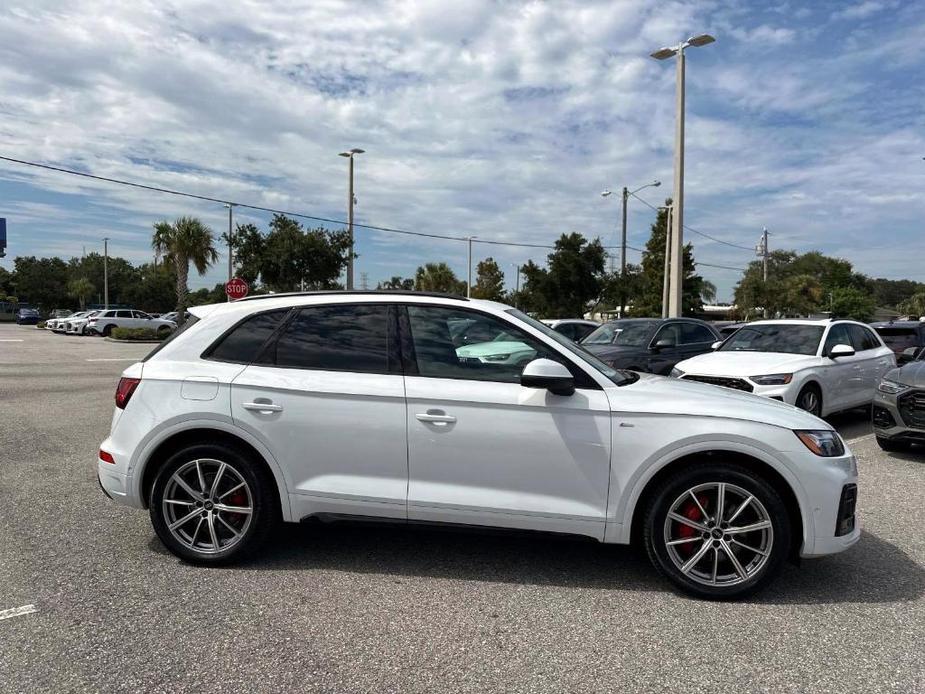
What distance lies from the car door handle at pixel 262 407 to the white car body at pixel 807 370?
6.14 meters

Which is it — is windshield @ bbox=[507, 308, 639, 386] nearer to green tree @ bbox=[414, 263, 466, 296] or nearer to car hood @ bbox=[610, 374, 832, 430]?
car hood @ bbox=[610, 374, 832, 430]

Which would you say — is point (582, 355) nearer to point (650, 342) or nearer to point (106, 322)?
point (650, 342)

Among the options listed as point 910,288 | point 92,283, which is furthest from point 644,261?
point 910,288

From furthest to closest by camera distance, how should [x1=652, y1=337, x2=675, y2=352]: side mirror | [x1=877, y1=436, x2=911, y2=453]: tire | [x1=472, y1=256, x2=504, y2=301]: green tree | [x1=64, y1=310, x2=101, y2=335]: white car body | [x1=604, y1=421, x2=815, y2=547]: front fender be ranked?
[x1=472, y1=256, x2=504, y2=301]: green tree, [x1=64, y1=310, x2=101, y2=335]: white car body, [x1=652, y1=337, x2=675, y2=352]: side mirror, [x1=877, y1=436, x2=911, y2=453]: tire, [x1=604, y1=421, x2=815, y2=547]: front fender

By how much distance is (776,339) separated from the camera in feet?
32.1

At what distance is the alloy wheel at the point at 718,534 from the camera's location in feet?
12.0

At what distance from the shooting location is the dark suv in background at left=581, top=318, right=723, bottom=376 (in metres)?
11.4

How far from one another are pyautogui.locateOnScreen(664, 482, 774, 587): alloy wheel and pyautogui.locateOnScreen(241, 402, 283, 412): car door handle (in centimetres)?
230

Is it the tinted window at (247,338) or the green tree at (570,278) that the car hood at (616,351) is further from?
the green tree at (570,278)

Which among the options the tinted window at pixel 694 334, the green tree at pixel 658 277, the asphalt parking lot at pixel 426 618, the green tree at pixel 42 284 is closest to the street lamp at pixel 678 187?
the tinted window at pixel 694 334

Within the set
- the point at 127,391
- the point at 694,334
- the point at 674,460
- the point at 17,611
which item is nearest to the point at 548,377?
the point at 674,460

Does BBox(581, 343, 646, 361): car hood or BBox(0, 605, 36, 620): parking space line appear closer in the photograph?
BBox(0, 605, 36, 620): parking space line

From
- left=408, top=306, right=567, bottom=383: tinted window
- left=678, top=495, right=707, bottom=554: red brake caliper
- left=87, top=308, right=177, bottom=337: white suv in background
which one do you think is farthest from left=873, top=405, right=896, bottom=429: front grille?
left=87, top=308, right=177, bottom=337: white suv in background

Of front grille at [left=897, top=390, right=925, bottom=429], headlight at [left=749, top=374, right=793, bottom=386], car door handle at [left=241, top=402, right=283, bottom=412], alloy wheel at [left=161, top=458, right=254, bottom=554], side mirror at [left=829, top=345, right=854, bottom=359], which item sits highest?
side mirror at [left=829, top=345, right=854, bottom=359]
